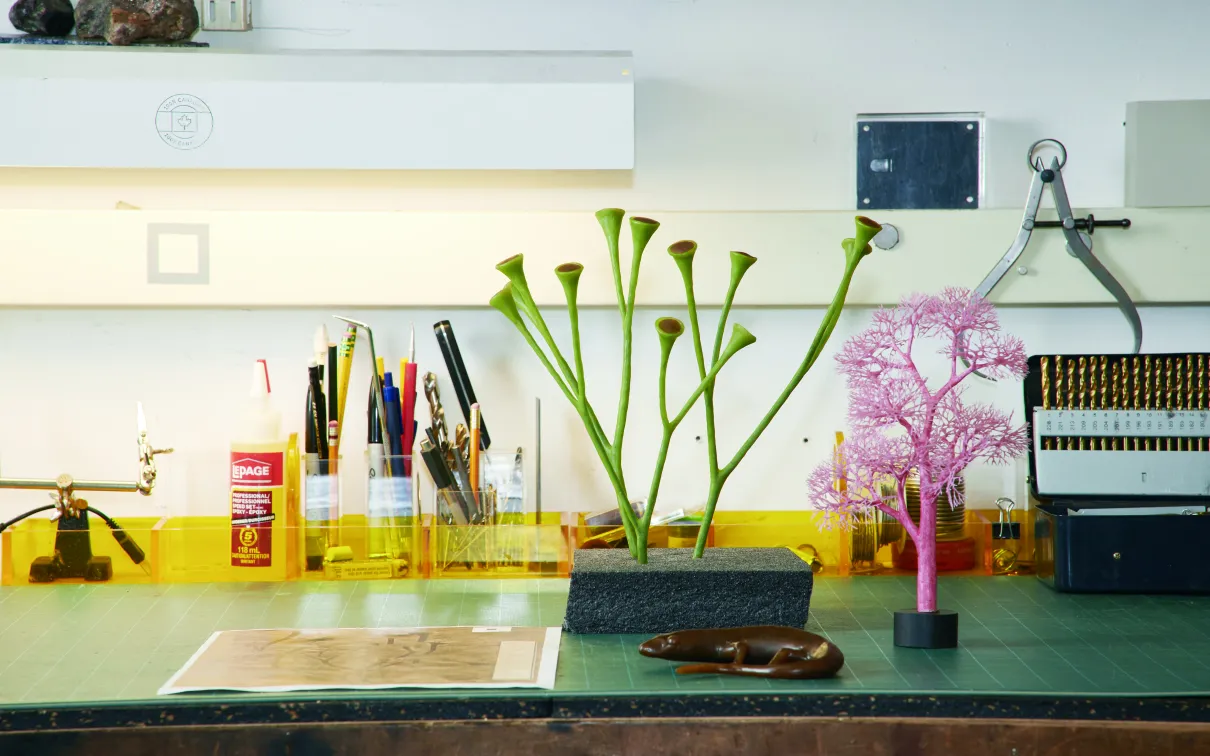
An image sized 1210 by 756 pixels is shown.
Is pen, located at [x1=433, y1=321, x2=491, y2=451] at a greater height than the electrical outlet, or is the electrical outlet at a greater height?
the electrical outlet

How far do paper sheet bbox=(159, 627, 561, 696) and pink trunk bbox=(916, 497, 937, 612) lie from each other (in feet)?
1.24

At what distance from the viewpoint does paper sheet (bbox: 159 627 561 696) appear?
1002 mm

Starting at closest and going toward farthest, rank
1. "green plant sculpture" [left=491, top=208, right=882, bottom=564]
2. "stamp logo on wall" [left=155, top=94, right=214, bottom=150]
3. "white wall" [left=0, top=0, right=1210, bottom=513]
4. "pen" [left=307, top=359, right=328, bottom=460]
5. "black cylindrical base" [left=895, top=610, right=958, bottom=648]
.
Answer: "black cylindrical base" [left=895, top=610, right=958, bottom=648] < "green plant sculpture" [left=491, top=208, right=882, bottom=564] < "stamp logo on wall" [left=155, top=94, right=214, bottom=150] < "pen" [left=307, top=359, right=328, bottom=460] < "white wall" [left=0, top=0, right=1210, bottom=513]

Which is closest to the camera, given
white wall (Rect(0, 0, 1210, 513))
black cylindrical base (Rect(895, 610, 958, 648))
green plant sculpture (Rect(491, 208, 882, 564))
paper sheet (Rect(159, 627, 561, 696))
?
paper sheet (Rect(159, 627, 561, 696))

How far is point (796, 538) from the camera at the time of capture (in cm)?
147

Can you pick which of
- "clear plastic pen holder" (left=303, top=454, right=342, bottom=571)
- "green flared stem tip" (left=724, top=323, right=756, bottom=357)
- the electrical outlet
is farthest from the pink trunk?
the electrical outlet

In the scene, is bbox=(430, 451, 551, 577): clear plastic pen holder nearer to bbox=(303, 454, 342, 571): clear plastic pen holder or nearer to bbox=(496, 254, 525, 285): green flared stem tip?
bbox=(303, 454, 342, 571): clear plastic pen holder

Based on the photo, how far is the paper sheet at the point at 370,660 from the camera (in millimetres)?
1002

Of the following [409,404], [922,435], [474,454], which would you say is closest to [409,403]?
[409,404]

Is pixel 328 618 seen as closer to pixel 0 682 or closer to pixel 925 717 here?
pixel 0 682

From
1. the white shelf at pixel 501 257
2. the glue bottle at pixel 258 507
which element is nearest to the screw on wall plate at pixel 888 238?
the white shelf at pixel 501 257

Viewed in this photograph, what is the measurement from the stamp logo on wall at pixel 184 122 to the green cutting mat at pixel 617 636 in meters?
0.54

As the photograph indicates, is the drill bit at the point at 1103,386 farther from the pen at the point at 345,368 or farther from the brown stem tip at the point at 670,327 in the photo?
the pen at the point at 345,368

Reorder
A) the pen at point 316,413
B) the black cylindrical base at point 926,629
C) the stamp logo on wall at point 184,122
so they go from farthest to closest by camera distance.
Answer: the pen at point 316,413
the stamp logo on wall at point 184,122
the black cylindrical base at point 926,629
